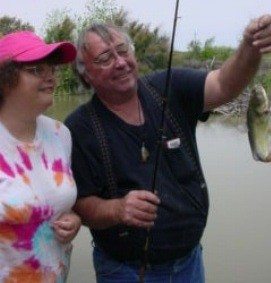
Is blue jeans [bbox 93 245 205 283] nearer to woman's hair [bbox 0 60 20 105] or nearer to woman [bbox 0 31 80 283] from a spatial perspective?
woman [bbox 0 31 80 283]

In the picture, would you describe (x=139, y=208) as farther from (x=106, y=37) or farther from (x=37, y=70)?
(x=106, y=37)

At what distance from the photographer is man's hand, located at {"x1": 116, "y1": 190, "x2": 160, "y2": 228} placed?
104 inches

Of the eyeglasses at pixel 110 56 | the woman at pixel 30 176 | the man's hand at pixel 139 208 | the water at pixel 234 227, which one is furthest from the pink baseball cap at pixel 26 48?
the water at pixel 234 227

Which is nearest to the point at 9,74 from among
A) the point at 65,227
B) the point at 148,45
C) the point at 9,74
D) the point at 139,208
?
the point at 9,74

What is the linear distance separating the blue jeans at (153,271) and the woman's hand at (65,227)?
1.41 feet

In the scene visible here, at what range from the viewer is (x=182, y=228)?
9.61 ft

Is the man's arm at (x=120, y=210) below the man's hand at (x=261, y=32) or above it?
below

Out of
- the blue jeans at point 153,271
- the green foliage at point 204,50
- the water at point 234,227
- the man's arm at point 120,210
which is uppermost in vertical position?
the man's arm at point 120,210

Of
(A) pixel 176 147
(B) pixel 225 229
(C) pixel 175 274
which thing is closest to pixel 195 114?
(A) pixel 176 147

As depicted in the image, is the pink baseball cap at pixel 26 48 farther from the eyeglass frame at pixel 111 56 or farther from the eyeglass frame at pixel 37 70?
the eyeglass frame at pixel 111 56

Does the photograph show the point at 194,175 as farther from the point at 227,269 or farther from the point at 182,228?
the point at 227,269

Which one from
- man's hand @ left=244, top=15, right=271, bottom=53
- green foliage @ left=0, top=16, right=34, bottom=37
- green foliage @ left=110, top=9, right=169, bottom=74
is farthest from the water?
green foliage @ left=110, top=9, right=169, bottom=74

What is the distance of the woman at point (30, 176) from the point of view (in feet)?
8.08

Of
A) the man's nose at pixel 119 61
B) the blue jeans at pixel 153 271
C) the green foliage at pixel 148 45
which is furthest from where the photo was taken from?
the green foliage at pixel 148 45
